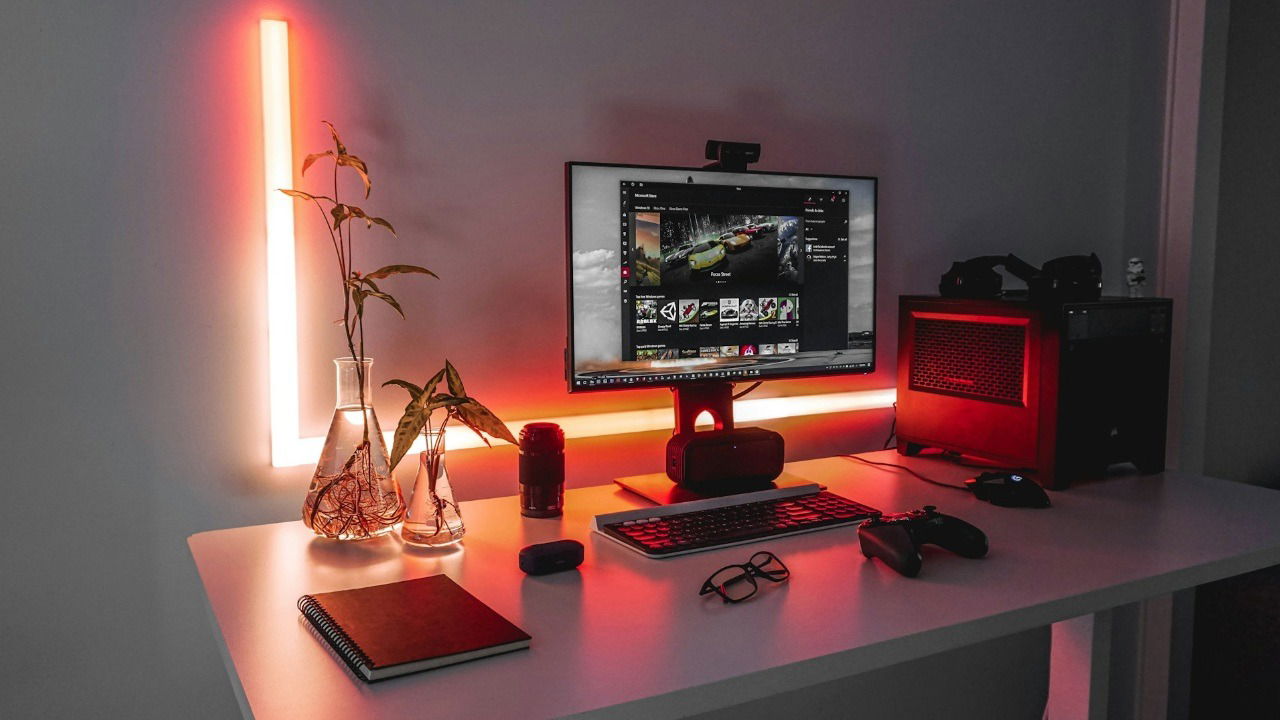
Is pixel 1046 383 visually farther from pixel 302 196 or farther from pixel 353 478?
pixel 302 196

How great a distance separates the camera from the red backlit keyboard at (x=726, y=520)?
1.34 m

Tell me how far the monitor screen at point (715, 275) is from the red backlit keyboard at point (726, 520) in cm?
24

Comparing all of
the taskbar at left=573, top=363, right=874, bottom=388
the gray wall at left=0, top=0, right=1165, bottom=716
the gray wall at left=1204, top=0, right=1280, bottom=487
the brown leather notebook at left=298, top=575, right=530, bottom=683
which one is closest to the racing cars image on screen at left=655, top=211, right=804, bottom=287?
the taskbar at left=573, top=363, right=874, bottom=388

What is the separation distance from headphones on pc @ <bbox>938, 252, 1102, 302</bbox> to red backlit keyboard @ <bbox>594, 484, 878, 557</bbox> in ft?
1.86

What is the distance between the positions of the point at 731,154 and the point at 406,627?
1.01m

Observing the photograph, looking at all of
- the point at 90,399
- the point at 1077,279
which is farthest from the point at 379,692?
the point at 1077,279

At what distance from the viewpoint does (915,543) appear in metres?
1.23

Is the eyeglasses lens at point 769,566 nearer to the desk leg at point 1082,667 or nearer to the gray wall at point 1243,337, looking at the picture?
the desk leg at point 1082,667

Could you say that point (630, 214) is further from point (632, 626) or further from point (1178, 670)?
point (1178, 670)

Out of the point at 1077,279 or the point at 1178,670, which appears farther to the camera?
the point at 1178,670

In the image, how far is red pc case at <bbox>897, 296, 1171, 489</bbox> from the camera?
167 cm

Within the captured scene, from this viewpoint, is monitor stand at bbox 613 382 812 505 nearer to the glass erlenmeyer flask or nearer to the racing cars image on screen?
the racing cars image on screen

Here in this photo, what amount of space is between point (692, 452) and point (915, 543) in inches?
17.7

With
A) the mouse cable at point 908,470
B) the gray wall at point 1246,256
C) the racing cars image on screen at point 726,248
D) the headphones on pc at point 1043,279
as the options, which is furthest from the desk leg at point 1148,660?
the racing cars image on screen at point 726,248
